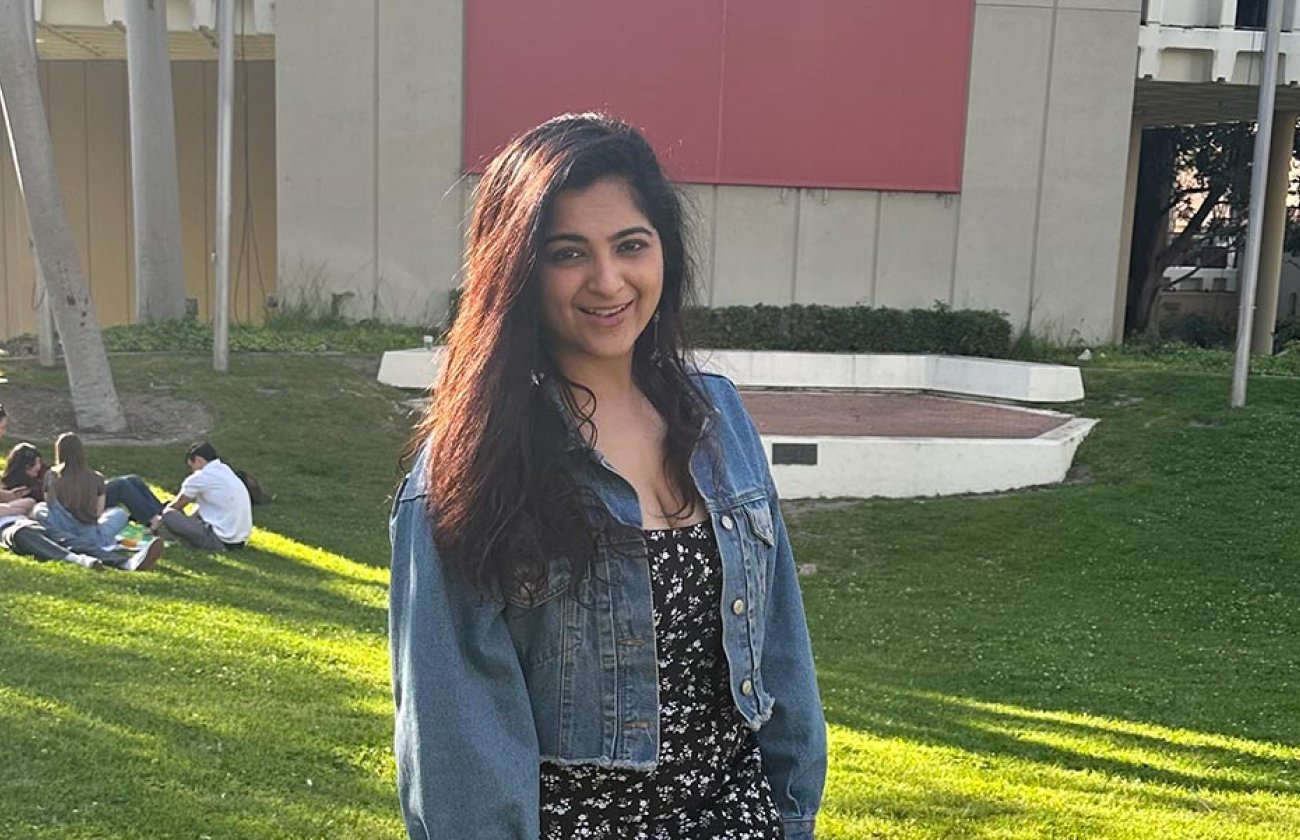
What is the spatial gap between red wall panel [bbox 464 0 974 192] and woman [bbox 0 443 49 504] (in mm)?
9325

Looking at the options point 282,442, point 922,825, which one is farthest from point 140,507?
point 922,825

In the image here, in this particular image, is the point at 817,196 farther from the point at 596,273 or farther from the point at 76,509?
the point at 596,273

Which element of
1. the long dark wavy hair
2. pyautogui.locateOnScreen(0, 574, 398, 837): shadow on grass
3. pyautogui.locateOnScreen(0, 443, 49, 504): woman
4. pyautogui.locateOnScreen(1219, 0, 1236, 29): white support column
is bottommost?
pyautogui.locateOnScreen(0, 574, 398, 837): shadow on grass

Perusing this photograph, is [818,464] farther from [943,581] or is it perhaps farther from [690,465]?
[690,465]

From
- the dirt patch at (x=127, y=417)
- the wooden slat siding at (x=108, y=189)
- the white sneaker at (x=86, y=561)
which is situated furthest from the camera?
the wooden slat siding at (x=108, y=189)

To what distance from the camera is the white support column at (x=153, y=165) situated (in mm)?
15969

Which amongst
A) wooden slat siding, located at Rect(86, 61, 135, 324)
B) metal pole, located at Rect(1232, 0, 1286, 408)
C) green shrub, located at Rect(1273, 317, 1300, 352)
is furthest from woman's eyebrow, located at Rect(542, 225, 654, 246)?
green shrub, located at Rect(1273, 317, 1300, 352)

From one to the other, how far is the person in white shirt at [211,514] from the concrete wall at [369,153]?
8.95 m

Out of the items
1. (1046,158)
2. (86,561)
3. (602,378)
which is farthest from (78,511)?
(1046,158)

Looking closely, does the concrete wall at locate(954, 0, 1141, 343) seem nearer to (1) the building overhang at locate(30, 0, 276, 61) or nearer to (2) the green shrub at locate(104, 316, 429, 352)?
(2) the green shrub at locate(104, 316, 429, 352)

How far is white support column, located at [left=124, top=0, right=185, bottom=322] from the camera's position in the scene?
1597 centimetres

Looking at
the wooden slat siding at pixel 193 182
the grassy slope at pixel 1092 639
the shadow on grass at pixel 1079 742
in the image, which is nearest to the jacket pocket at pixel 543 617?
the grassy slope at pixel 1092 639

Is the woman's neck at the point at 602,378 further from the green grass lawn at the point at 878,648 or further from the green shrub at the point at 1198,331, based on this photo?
the green shrub at the point at 1198,331

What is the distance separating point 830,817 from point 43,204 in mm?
10086
